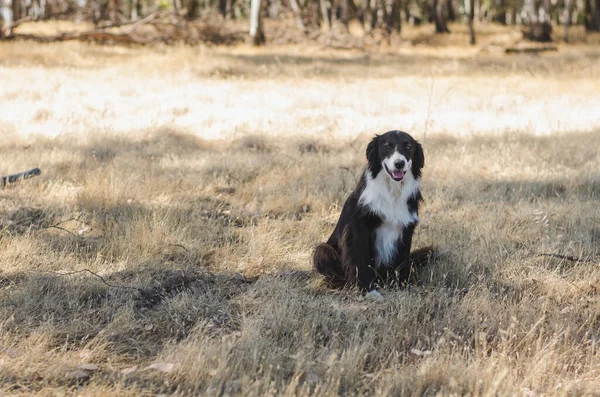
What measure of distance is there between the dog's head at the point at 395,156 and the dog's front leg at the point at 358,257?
1.43ft

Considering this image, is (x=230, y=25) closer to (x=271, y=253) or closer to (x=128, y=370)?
(x=271, y=253)

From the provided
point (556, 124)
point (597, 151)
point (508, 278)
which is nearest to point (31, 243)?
point (508, 278)

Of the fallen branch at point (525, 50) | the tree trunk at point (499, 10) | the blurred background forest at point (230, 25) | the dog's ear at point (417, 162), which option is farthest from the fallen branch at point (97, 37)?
the tree trunk at point (499, 10)

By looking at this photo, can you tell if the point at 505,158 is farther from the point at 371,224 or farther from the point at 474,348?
the point at 474,348

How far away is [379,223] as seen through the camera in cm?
484

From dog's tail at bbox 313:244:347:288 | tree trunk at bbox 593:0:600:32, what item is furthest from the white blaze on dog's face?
tree trunk at bbox 593:0:600:32

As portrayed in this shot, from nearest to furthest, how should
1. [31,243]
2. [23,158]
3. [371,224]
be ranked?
[371,224] < [31,243] < [23,158]

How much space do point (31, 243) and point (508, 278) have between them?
12.4ft

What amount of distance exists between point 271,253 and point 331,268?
0.75 metres

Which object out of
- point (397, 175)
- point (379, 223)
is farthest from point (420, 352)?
point (397, 175)

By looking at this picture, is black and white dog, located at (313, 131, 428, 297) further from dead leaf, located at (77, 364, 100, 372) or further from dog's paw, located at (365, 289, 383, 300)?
dead leaf, located at (77, 364, 100, 372)

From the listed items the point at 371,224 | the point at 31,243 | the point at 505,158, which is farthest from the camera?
the point at 505,158

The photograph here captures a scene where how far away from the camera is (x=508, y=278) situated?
5.09 meters

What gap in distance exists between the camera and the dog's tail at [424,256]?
5230 millimetres
